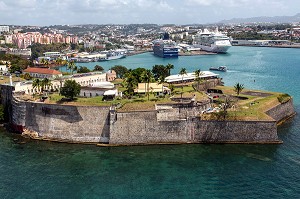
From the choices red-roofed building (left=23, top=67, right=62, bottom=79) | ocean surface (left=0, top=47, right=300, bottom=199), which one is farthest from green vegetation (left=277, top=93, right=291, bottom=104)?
red-roofed building (left=23, top=67, right=62, bottom=79)

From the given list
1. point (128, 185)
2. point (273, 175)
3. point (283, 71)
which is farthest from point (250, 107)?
point (283, 71)

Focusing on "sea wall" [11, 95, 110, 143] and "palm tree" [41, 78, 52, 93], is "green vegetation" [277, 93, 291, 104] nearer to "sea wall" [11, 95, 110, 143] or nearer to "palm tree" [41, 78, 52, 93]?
"sea wall" [11, 95, 110, 143]

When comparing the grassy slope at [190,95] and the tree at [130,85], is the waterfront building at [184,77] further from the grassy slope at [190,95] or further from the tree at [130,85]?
the tree at [130,85]

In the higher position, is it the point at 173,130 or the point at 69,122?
the point at 69,122

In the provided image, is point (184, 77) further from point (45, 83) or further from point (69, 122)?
point (69, 122)

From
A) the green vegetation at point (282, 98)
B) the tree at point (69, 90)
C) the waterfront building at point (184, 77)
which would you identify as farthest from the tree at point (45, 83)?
the green vegetation at point (282, 98)

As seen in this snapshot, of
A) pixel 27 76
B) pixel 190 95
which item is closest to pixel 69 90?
pixel 190 95

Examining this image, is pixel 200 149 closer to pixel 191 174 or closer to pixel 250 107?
pixel 191 174
